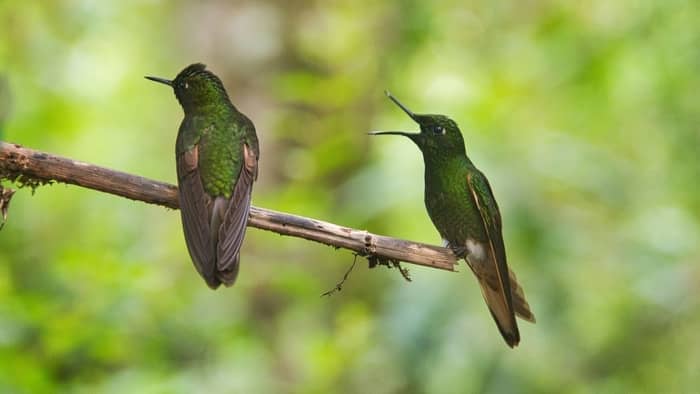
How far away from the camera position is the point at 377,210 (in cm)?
563

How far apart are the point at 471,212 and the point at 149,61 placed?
437 inches

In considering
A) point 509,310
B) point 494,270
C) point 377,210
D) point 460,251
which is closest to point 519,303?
point 509,310

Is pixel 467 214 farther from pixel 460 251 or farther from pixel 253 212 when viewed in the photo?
pixel 253 212

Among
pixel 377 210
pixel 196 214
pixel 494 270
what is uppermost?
pixel 377 210

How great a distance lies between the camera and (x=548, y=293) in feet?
17.4

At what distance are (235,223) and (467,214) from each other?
1.05m

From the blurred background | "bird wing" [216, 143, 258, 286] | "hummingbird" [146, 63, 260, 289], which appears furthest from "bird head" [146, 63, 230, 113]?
the blurred background

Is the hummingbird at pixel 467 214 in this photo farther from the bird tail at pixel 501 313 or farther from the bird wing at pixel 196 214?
the bird wing at pixel 196 214

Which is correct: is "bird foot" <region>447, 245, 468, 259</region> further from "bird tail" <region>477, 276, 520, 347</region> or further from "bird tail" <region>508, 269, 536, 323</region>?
"bird tail" <region>508, 269, 536, 323</region>

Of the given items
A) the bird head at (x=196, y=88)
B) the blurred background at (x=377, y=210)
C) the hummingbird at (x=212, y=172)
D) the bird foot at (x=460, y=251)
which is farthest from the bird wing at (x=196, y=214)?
the blurred background at (x=377, y=210)

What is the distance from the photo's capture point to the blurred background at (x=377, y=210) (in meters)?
5.24

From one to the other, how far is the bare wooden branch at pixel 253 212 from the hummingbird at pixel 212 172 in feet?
0.17

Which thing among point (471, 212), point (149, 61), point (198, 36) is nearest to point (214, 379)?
point (198, 36)

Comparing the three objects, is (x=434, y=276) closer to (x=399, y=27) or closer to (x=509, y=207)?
(x=509, y=207)
